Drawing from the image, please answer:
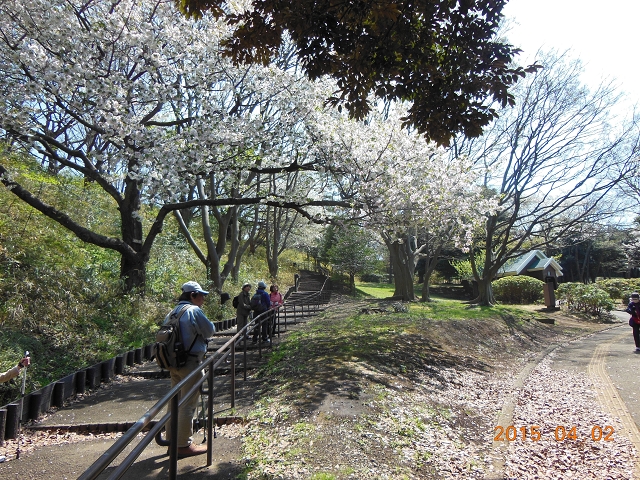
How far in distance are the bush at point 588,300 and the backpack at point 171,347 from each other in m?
22.5

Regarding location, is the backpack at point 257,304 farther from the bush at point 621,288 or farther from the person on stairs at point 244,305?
the bush at point 621,288

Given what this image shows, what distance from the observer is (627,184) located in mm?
18875

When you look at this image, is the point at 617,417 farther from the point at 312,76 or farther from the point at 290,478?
the point at 312,76

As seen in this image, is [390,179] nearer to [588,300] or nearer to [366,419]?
[366,419]

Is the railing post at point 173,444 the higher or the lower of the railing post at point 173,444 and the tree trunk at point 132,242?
the lower

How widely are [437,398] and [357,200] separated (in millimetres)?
5655

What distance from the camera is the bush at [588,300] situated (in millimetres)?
20391

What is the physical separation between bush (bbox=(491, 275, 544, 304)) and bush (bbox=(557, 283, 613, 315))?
377cm

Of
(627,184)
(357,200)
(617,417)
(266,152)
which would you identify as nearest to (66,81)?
(266,152)

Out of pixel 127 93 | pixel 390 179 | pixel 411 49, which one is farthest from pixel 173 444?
pixel 390 179

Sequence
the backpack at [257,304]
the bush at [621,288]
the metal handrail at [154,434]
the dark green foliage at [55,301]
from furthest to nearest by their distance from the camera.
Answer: the bush at [621,288] < the backpack at [257,304] < the dark green foliage at [55,301] < the metal handrail at [154,434]

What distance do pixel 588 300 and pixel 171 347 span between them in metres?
22.7

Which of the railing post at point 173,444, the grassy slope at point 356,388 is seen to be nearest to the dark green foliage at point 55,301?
the grassy slope at point 356,388

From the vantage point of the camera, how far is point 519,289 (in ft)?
86.9
